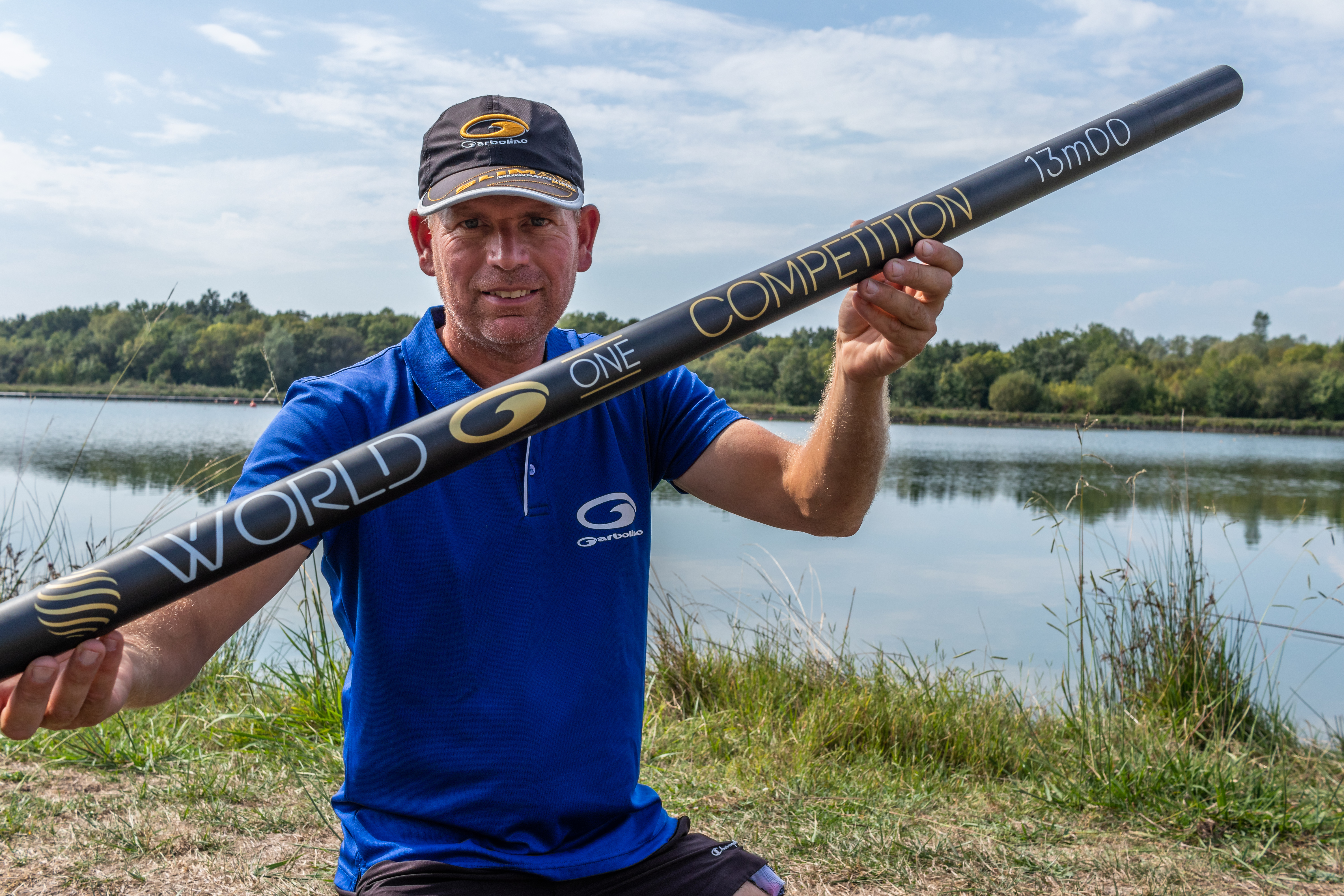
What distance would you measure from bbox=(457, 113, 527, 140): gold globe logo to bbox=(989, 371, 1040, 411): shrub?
142 feet

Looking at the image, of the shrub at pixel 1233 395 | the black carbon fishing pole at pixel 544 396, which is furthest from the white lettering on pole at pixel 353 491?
the shrub at pixel 1233 395

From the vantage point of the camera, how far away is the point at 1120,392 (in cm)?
3950

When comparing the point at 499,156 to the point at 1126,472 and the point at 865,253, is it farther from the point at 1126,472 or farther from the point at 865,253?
the point at 1126,472

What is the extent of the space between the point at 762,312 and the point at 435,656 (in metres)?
0.94

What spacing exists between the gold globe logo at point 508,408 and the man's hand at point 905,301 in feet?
2.26

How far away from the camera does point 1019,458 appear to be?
26.0m

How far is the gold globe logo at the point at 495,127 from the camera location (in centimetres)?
210

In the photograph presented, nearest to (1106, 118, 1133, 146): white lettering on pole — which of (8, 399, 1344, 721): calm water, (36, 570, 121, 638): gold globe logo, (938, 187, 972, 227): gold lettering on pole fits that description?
(938, 187, 972, 227): gold lettering on pole

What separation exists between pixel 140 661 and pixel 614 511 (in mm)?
944

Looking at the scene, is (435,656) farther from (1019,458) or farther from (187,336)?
(1019,458)

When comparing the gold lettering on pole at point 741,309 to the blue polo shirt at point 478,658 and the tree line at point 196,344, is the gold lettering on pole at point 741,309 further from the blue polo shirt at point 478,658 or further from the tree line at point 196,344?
the tree line at point 196,344

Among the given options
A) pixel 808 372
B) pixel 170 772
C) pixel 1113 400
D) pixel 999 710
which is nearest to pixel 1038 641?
pixel 999 710

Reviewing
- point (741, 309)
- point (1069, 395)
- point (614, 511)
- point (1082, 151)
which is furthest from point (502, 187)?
point (1069, 395)

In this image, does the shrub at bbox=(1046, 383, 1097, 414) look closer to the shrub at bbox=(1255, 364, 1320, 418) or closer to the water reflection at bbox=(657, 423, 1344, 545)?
the water reflection at bbox=(657, 423, 1344, 545)
